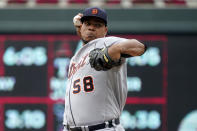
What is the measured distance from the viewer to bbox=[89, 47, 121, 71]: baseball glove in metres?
2.76

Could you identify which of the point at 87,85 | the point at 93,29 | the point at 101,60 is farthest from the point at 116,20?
the point at 101,60

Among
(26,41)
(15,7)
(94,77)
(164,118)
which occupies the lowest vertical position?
(164,118)

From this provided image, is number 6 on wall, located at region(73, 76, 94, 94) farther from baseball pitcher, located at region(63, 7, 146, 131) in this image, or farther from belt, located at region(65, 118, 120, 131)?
belt, located at region(65, 118, 120, 131)

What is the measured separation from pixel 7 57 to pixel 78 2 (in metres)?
1.11

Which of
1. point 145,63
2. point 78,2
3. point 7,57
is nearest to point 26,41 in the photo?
point 7,57

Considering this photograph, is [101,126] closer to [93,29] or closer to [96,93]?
[96,93]

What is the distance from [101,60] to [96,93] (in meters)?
0.30

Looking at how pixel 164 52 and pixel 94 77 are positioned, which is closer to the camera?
pixel 94 77

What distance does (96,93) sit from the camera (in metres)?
3.02

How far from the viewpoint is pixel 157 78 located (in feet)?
20.9

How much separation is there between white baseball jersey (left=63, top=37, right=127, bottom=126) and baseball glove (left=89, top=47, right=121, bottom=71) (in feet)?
Result: 0.43

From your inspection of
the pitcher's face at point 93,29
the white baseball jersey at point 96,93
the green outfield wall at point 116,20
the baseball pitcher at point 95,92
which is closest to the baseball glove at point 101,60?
the baseball pitcher at point 95,92

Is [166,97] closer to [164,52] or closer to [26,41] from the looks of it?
[164,52]

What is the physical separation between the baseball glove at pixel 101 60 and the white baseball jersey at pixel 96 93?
132 mm
